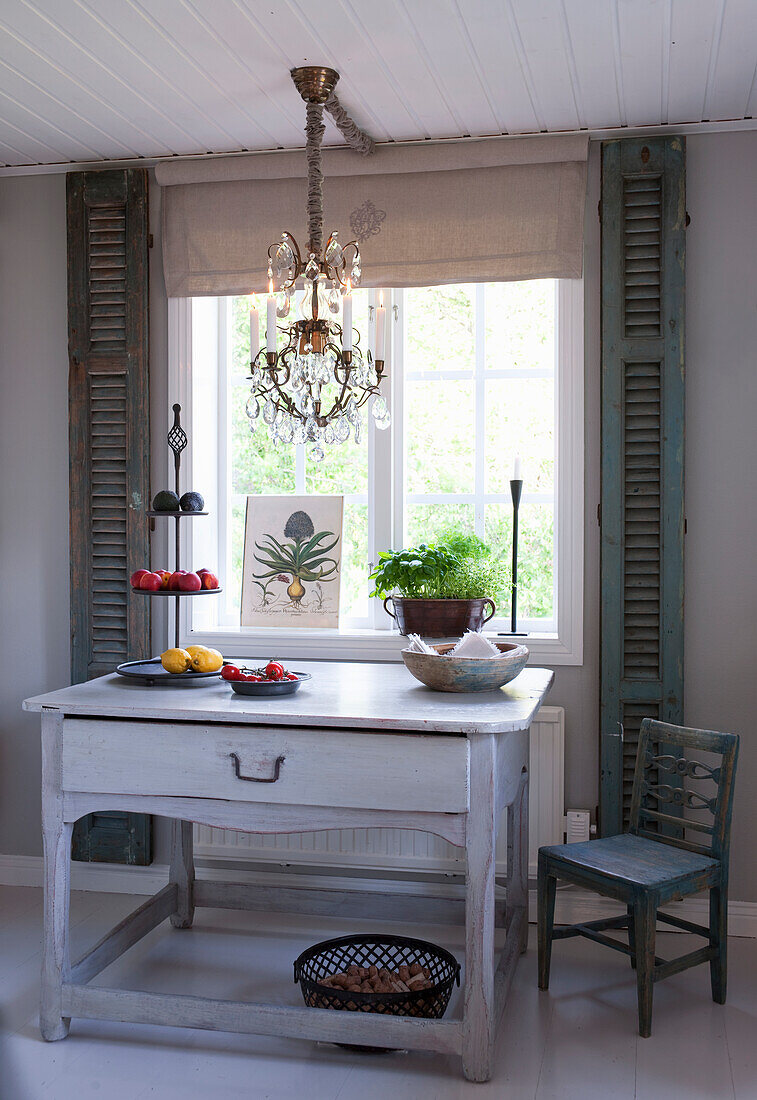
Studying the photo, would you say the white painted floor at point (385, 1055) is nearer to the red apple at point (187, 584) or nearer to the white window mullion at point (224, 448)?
the red apple at point (187, 584)

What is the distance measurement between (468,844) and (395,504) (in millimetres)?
1480

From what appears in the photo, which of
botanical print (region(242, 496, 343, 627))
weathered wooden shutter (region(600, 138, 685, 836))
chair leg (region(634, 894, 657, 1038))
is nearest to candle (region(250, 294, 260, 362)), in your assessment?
botanical print (region(242, 496, 343, 627))

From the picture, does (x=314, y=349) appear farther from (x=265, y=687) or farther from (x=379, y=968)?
(x=379, y=968)

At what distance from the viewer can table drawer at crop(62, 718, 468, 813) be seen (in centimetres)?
232

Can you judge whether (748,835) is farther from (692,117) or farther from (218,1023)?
(692,117)

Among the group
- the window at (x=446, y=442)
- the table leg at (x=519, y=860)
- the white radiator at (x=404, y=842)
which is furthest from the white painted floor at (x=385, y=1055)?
the window at (x=446, y=442)

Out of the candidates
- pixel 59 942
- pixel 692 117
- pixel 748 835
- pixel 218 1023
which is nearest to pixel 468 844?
pixel 218 1023

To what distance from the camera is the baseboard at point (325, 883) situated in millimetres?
3209

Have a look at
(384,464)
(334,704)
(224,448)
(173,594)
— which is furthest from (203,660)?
(224,448)

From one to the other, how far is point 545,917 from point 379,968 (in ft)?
1.56

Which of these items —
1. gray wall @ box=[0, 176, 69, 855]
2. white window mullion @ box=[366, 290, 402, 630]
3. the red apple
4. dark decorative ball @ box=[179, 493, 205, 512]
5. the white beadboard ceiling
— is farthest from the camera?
gray wall @ box=[0, 176, 69, 855]

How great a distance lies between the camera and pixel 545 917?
2768 mm

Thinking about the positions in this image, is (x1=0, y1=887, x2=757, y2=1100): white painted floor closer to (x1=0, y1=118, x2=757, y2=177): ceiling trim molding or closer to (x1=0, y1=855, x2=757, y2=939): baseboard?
(x1=0, y1=855, x2=757, y2=939): baseboard

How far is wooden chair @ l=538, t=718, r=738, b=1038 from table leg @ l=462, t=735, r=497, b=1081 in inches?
16.6
